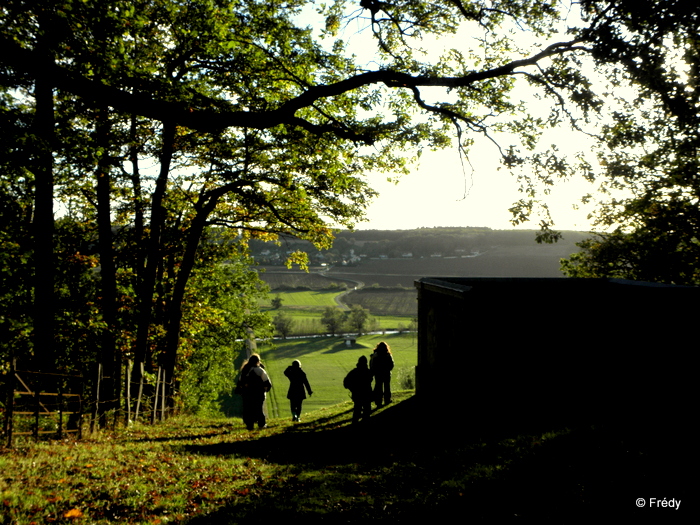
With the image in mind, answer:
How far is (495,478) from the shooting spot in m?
5.79

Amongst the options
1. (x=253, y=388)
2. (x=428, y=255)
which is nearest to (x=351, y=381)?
(x=253, y=388)

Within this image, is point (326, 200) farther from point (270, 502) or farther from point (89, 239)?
point (270, 502)

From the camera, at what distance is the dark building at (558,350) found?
8.85m

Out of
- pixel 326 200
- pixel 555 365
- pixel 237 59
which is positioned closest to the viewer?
pixel 555 365

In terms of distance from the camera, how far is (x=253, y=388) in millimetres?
12453

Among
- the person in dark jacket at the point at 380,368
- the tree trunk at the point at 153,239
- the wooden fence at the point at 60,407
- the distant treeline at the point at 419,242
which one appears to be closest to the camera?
the wooden fence at the point at 60,407

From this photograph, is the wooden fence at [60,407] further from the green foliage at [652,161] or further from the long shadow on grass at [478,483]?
the green foliage at [652,161]

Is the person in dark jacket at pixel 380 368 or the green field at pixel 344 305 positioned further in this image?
the green field at pixel 344 305

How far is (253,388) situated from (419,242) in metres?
131

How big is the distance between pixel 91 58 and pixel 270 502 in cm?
850

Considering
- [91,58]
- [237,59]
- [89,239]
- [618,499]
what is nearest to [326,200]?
[237,59]

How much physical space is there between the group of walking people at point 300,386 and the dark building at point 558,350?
4.83ft

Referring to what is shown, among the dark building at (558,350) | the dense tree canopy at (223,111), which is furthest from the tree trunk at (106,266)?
the dark building at (558,350)

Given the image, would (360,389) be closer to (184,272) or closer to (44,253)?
(44,253)
